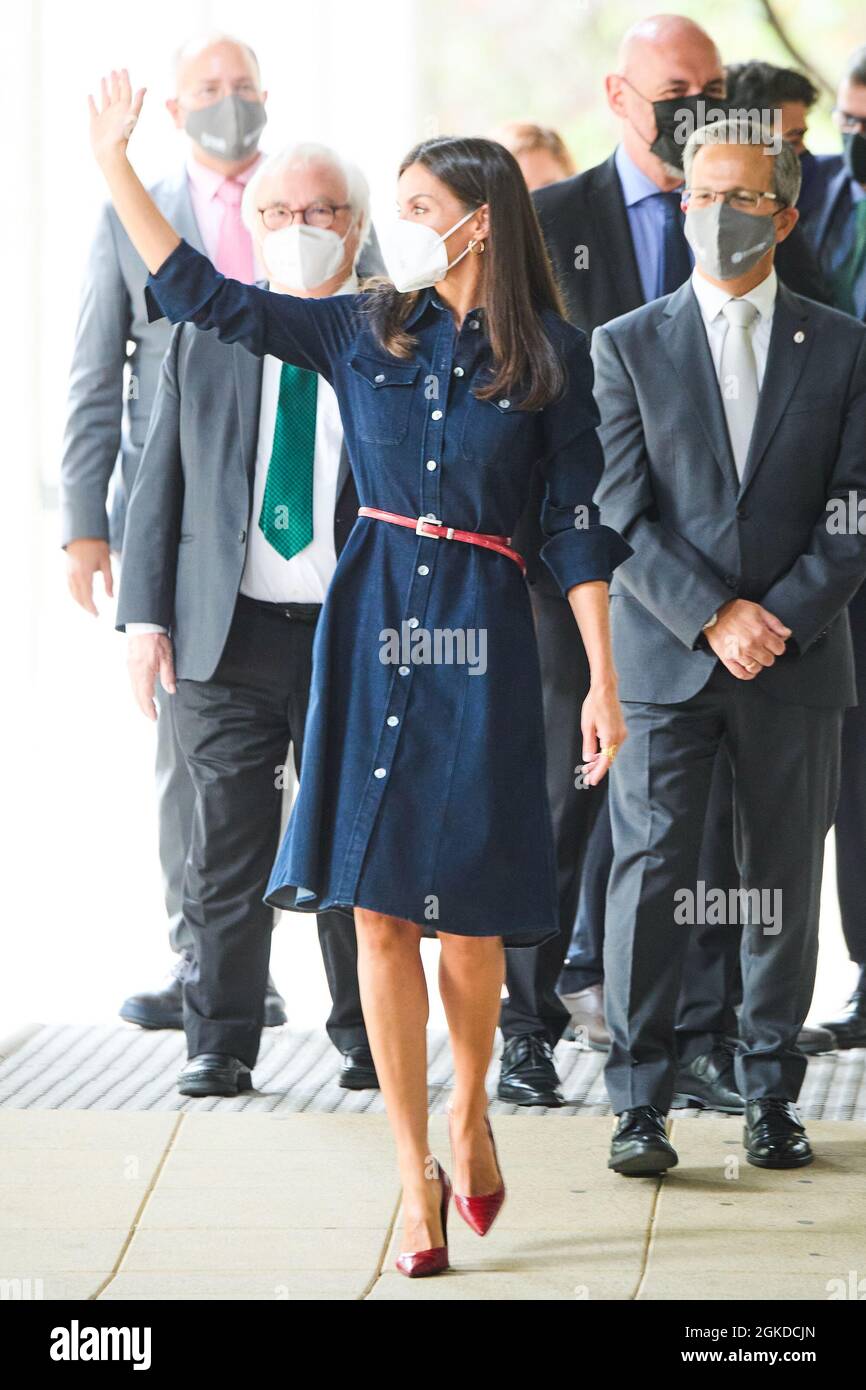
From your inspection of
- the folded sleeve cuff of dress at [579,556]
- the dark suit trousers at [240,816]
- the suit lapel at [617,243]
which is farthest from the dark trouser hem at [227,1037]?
the suit lapel at [617,243]

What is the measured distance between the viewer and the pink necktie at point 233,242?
12.6 ft

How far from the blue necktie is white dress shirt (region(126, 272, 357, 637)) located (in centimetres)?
57

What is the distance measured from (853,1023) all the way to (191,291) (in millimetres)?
1892

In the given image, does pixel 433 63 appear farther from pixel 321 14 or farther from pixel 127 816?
pixel 127 816

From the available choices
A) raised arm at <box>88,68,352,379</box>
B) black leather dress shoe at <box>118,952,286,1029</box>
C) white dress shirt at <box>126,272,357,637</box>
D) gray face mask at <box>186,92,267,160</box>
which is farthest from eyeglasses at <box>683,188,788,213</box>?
black leather dress shoe at <box>118,952,286,1029</box>

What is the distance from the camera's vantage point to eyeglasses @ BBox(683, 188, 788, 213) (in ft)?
9.96

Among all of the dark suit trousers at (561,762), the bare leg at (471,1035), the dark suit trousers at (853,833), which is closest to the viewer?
the bare leg at (471,1035)

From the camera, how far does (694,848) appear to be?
3.04 meters

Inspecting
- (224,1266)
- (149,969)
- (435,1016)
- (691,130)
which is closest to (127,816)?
(149,969)

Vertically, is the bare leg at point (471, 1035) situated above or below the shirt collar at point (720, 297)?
below

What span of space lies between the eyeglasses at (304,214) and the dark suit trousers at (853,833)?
1235mm

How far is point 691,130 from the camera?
3637 millimetres

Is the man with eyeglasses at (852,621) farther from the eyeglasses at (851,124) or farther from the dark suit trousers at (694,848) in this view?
the dark suit trousers at (694,848)

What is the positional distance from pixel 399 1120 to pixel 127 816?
129 inches
